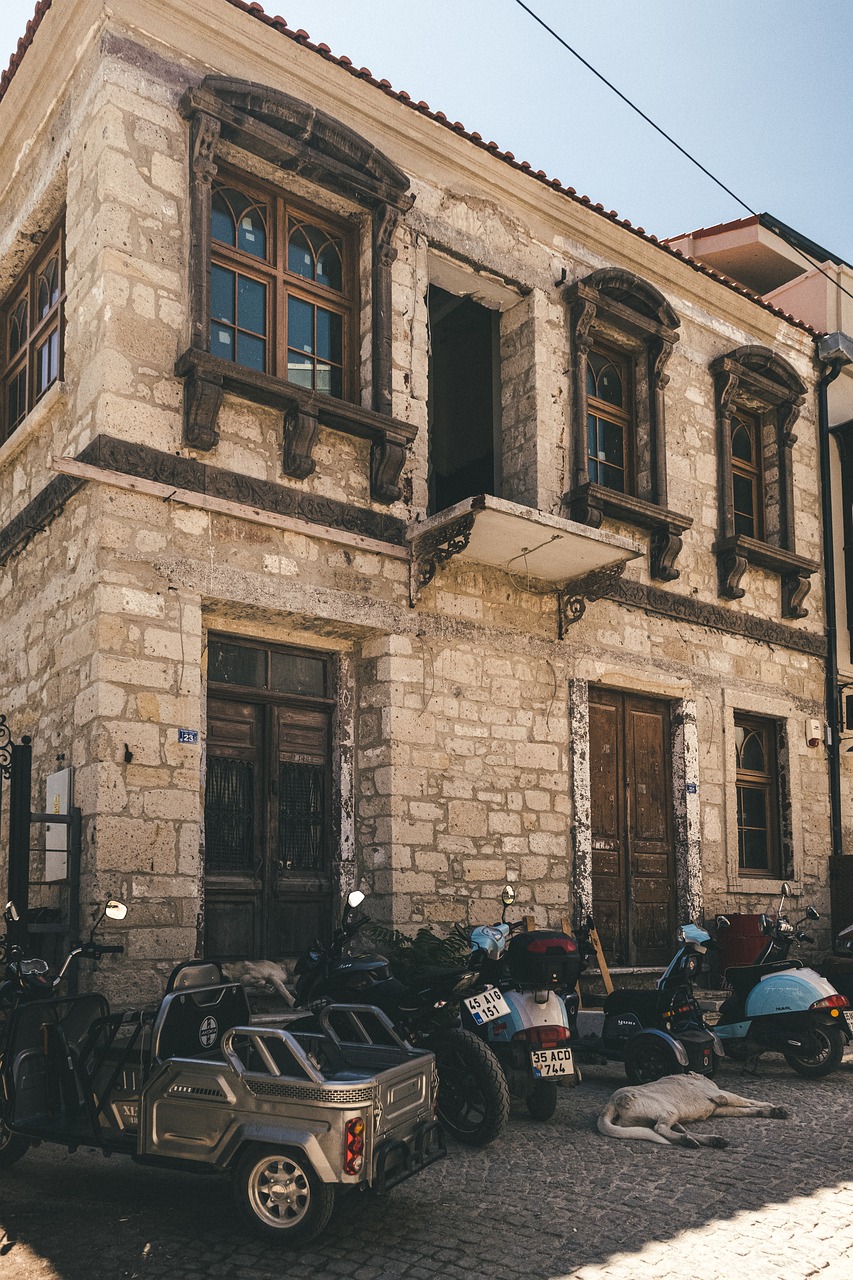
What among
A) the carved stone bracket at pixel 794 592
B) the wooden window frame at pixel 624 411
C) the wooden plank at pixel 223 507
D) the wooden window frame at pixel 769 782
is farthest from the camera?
the carved stone bracket at pixel 794 592

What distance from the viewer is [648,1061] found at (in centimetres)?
729

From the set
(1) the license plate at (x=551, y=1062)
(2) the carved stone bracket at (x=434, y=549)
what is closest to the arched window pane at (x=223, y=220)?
(2) the carved stone bracket at (x=434, y=549)

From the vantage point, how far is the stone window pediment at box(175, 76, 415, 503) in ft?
27.5

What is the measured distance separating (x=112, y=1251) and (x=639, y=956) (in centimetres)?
728

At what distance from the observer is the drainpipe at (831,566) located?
1300 centimetres

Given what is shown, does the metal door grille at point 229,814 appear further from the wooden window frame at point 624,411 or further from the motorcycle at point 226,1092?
the wooden window frame at point 624,411

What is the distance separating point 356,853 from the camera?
30.0ft

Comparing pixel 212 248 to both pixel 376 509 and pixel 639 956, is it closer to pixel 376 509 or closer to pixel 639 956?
pixel 376 509

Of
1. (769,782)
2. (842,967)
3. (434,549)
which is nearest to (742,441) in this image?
(769,782)

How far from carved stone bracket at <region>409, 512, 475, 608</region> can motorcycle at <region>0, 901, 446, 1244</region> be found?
408 centimetres

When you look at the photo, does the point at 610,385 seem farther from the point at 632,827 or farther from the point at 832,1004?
the point at 832,1004

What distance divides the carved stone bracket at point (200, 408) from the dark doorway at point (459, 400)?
4468 mm

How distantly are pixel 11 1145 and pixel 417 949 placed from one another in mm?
3551

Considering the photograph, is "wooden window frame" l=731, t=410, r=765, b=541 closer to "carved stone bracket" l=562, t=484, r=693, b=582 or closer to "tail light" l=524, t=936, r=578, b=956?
"carved stone bracket" l=562, t=484, r=693, b=582
